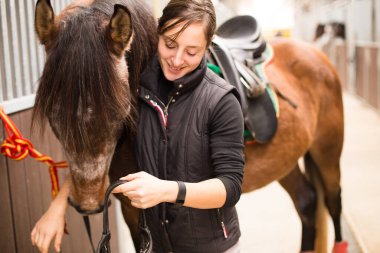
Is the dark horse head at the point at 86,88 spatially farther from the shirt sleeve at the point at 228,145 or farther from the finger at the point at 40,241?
the shirt sleeve at the point at 228,145

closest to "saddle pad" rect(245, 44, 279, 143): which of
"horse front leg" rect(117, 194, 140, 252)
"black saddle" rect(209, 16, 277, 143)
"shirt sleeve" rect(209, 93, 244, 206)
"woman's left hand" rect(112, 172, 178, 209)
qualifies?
"black saddle" rect(209, 16, 277, 143)

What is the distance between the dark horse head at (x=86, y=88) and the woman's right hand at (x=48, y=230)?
0.06 meters

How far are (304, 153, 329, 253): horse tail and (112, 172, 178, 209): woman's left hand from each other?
1792 mm

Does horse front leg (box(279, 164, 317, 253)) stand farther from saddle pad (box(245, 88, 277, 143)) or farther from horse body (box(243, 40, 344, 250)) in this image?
saddle pad (box(245, 88, 277, 143))

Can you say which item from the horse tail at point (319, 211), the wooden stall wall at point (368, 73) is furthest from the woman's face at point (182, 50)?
the wooden stall wall at point (368, 73)

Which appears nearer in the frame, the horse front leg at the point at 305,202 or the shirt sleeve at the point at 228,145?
the shirt sleeve at the point at 228,145

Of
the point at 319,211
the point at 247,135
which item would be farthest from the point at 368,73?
the point at 247,135

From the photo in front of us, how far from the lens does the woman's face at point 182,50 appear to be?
1061 mm

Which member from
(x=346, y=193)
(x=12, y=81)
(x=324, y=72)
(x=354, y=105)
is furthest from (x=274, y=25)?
(x=12, y=81)

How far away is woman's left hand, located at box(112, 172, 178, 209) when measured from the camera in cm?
93

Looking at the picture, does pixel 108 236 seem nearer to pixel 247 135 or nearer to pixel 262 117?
pixel 247 135

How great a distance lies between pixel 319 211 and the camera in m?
2.61

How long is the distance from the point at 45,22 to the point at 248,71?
1075mm

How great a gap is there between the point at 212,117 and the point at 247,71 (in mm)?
873
